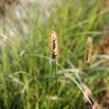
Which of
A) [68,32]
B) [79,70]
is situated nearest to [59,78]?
[79,70]

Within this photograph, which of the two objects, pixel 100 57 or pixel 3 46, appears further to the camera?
pixel 100 57

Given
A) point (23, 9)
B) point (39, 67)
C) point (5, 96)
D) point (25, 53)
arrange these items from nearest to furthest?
point (5, 96), point (25, 53), point (39, 67), point (23, 9)

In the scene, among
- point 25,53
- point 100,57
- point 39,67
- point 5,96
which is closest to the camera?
point 5,96

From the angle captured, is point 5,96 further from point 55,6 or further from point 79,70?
point 55,6

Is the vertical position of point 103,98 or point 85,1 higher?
point 85,1

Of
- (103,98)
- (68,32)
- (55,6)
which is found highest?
(55,6)

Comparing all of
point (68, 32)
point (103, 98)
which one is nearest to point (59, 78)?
point (103, 98)

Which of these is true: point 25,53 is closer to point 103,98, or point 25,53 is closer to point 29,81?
point 29,81
